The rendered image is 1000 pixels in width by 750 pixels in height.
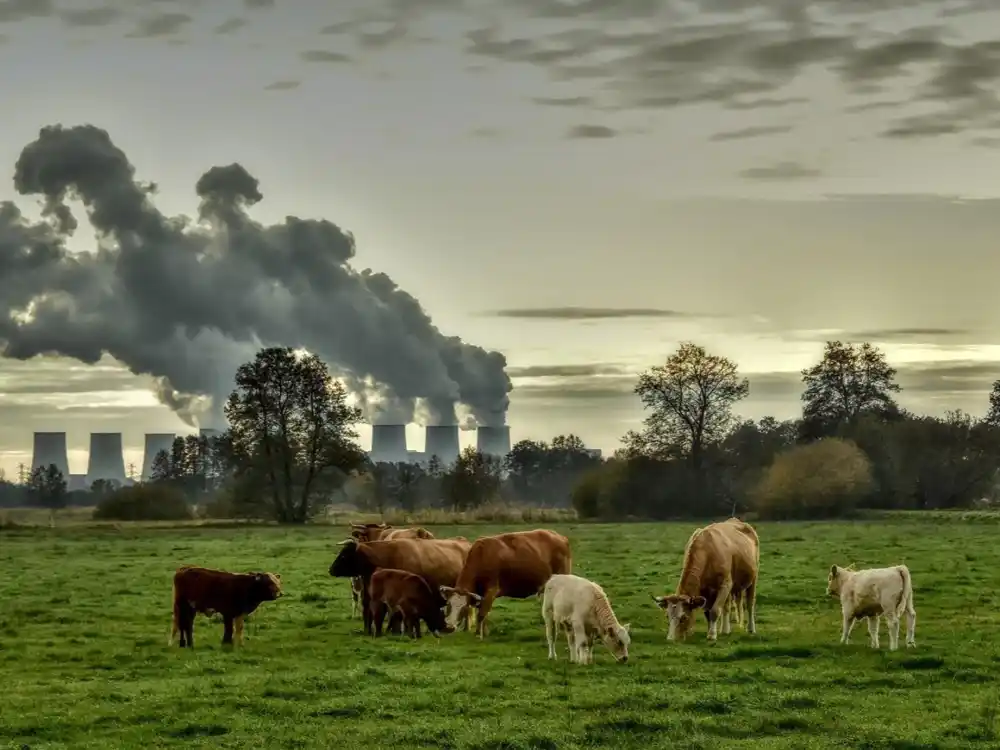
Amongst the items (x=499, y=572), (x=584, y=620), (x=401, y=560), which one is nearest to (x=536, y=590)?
(x=499, y=572)

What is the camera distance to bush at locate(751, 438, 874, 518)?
78.1 metres

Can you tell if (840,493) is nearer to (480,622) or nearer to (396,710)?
(480,622)

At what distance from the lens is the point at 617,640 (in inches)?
738

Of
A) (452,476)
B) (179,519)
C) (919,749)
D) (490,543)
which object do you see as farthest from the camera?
(452,476)

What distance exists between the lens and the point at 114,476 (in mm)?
164500

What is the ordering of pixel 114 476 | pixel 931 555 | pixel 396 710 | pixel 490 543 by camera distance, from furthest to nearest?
pixel 114 476
pixel 931 555
pixel 490 543
pixel 396 710

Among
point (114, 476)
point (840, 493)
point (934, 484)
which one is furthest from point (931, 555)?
point (114, 476)

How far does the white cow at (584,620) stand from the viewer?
18750 mm

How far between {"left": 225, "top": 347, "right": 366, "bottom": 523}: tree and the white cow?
5865cm

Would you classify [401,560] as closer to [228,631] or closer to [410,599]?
[410,599]

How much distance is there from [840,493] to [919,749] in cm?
6731

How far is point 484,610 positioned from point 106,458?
15366 centimetres

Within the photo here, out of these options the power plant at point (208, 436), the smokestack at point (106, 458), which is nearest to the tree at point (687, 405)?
the power plant at point (208, 436)

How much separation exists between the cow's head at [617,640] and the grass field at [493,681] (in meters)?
0.26
